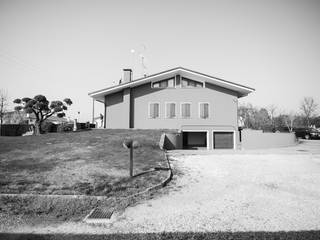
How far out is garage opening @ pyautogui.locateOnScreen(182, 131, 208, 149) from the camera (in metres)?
20.2

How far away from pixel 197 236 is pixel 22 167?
7608mm

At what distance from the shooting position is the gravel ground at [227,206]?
12.3 feet

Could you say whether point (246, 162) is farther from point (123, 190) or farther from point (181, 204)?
point (123, 190)

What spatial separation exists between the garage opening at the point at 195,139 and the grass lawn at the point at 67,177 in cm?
1018

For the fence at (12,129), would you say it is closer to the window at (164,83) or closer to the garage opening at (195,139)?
the window at (164,83)

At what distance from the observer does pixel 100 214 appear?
4230mm

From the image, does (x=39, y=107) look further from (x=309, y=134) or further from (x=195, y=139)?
(x=309, y=134)

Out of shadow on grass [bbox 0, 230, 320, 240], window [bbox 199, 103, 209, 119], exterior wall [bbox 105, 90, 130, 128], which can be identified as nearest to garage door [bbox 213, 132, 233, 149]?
window [bbox 199, 103, 209, 119]

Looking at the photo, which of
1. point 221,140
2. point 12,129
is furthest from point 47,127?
point 221,140

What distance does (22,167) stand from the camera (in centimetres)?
746

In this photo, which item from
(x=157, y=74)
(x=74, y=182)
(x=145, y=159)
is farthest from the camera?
(x=157, y=74)

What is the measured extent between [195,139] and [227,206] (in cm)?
1574

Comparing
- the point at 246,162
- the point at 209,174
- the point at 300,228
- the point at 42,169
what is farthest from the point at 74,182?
the point at 246,162

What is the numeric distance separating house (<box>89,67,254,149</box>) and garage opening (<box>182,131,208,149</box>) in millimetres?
661
